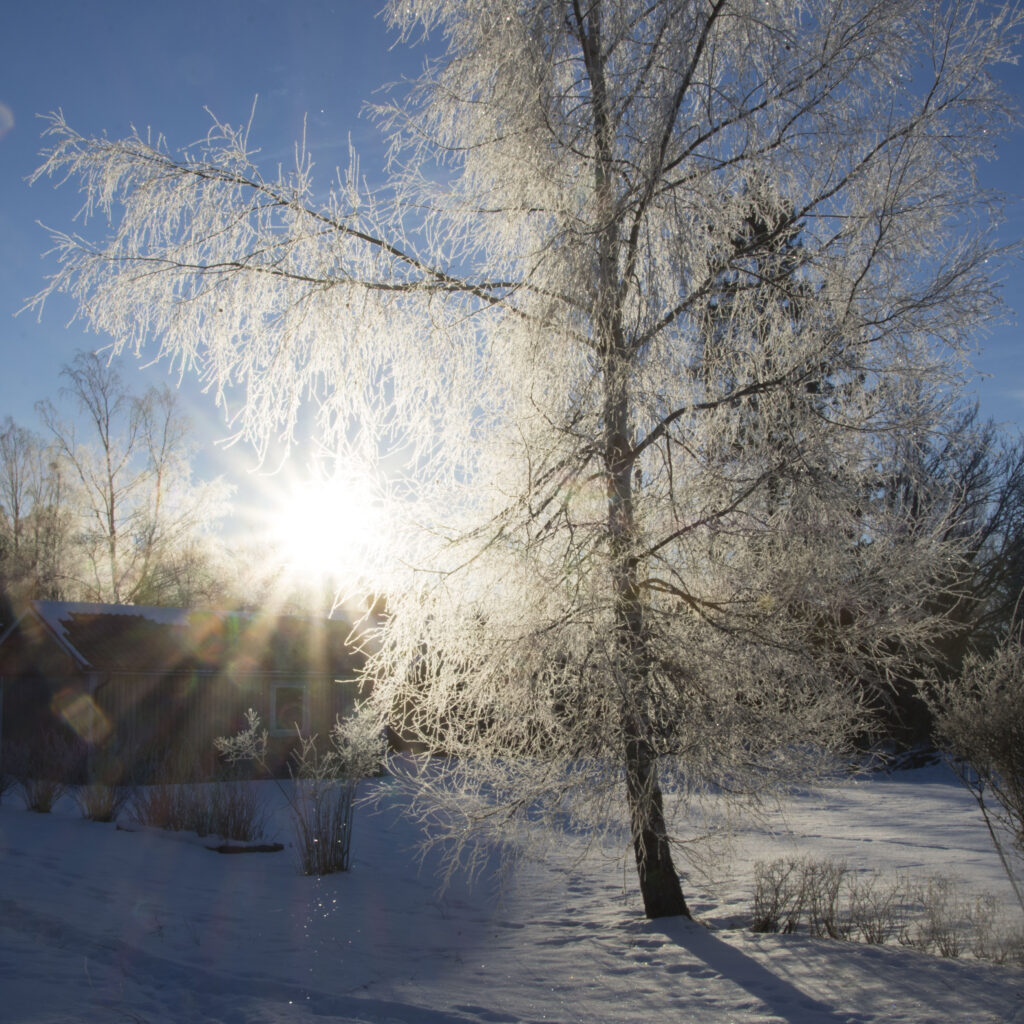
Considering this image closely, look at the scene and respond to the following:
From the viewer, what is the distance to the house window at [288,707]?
17.2m

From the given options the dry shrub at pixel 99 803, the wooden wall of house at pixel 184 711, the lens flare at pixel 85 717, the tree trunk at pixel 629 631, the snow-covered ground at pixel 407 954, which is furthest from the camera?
the wooden wall of house at pixel 184 711

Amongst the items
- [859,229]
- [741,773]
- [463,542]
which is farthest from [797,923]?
[859,229]

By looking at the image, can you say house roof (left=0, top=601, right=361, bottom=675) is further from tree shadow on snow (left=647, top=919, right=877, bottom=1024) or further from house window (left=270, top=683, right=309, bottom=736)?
tree shadow on snow (left=647, top=919, right=877, bottom=1024)

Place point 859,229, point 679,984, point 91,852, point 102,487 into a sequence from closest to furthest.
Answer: point 679,984 < point 859,229 < point 91,852 < point 102,487

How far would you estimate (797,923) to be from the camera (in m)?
5.86

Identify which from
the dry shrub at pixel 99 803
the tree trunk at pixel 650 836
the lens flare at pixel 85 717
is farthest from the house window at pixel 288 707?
the tree trunk at pixel 650 836

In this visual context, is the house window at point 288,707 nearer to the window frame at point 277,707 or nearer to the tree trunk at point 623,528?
the window frame at point 277,707

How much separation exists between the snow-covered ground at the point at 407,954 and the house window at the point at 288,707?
915cm

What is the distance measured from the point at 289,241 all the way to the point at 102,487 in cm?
2356

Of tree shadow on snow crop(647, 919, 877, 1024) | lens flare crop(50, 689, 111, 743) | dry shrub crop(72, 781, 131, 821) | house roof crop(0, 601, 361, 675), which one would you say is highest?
house roof crop(0, 601, 361, 675)

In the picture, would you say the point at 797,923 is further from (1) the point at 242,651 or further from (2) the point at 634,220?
(1) the point at 242,651

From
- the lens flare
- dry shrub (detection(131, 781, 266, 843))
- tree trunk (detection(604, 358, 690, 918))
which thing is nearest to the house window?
the lens flare

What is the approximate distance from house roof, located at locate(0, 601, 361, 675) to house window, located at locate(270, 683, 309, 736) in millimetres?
465

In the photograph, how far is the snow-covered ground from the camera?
3795 mm
